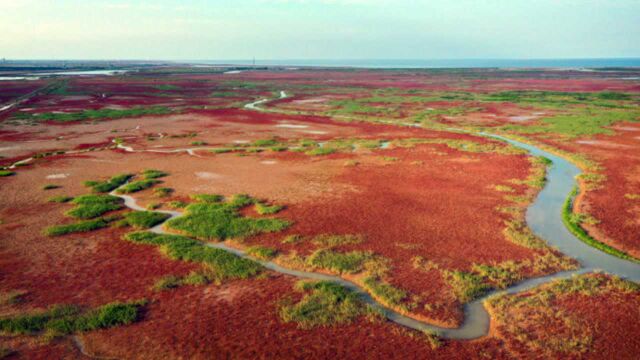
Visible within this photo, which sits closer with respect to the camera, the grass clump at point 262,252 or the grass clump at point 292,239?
the grass clump at point 262,252

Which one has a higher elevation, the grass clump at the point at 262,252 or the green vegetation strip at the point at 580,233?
the green vegetation strip at the point at 580,233

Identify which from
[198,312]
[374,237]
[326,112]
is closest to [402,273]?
[374,237]

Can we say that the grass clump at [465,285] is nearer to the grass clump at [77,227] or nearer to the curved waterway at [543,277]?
the curved waterway at [543,277]

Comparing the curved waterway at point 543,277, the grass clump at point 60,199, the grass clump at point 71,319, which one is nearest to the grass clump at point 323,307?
the curved waterway at point 543,277

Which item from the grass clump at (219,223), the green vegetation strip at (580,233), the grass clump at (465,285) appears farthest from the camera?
the grass clump at (219,223)

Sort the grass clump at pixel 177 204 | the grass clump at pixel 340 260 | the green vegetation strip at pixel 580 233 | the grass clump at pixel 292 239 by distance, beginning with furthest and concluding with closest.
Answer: the grass clump at pixel 177 204, the grass clump at pixel 292 239, the green vegetation strip at pixel 580 233, the grass clump at pixel 340 260
